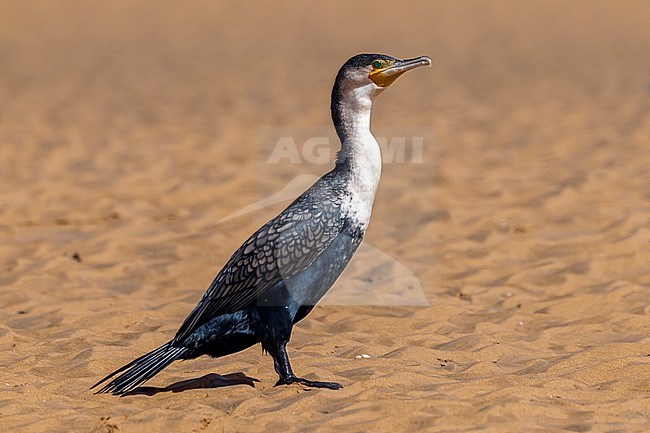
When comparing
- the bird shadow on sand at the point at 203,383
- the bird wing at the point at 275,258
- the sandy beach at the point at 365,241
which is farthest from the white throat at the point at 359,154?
the bird shadow on sand at the point at 203,383

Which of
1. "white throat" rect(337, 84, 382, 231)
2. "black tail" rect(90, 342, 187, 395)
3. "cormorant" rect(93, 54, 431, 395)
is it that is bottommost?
"black tail" rect(90, 342, 187, 395)

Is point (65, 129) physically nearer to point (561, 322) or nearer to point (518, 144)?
point (518, 144)

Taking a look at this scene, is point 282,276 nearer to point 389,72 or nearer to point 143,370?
point 143,370

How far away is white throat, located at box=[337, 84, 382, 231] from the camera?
15.8 feet

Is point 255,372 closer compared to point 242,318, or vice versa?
point 242,318

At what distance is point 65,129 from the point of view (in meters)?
13.0

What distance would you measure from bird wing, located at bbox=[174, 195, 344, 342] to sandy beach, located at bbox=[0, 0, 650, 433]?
432 millimetres

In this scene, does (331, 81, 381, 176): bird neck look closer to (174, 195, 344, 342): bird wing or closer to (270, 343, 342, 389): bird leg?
(174, 195, 344, 342): bird wing

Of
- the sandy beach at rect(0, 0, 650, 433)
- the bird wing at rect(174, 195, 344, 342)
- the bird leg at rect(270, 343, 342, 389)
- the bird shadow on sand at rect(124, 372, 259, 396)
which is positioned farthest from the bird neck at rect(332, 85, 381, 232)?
the bird shadow on sand at rect(124, 372, 259, 396)

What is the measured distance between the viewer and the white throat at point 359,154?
483 centimetres

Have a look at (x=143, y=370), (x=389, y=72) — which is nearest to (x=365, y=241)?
(x=389, y=72)

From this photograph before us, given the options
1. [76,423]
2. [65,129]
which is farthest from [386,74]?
[65,129]

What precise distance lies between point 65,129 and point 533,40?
1178cm

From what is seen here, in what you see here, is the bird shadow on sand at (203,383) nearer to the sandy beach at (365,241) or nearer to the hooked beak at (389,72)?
the sandy beach at (365,241)
